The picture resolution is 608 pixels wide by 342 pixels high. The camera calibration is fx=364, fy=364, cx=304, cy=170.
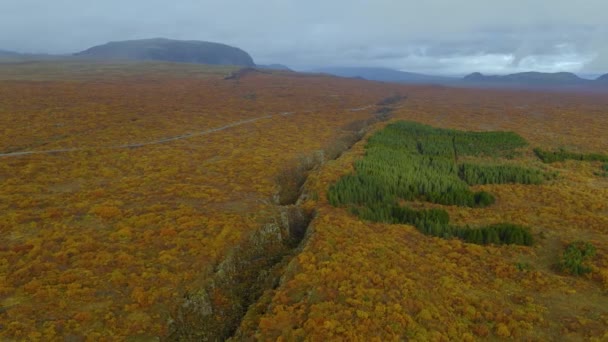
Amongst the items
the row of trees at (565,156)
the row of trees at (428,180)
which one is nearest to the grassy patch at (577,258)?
the row of trees at (428,180)

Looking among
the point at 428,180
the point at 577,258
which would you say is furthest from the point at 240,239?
the point at 428,180

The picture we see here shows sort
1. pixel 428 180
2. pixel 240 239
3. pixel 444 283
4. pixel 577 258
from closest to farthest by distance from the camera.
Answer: pixel 444 283 < pixel 577 258 < pixel 240 239 < pixel 428 180

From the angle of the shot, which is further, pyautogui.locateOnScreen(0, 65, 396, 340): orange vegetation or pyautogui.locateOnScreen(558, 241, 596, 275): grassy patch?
pyautogui.locateOnScreen(558, 241, 596, 275): grassy patch

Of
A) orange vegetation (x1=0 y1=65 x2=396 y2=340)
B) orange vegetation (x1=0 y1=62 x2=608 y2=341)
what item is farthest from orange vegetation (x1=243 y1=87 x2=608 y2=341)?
orange vegetation (x1=0 y1=65 x2=396 y2=340)

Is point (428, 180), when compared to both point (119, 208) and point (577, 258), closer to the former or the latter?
point (577, 258)

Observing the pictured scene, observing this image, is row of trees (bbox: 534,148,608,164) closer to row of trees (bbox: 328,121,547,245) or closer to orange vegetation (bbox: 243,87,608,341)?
row of trees (bbox: 328,121,547,245)

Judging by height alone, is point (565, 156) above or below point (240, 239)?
above

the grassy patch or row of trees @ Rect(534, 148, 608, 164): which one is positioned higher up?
row of trees @ Rect(534, 148, 608, 164)

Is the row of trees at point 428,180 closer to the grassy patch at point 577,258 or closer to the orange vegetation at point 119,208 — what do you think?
the grassy patch at point 577,258

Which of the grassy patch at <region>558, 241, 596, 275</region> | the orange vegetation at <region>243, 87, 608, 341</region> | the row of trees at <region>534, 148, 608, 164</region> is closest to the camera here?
the orange vegetation at <region>243, 87, 608, 341</region>
